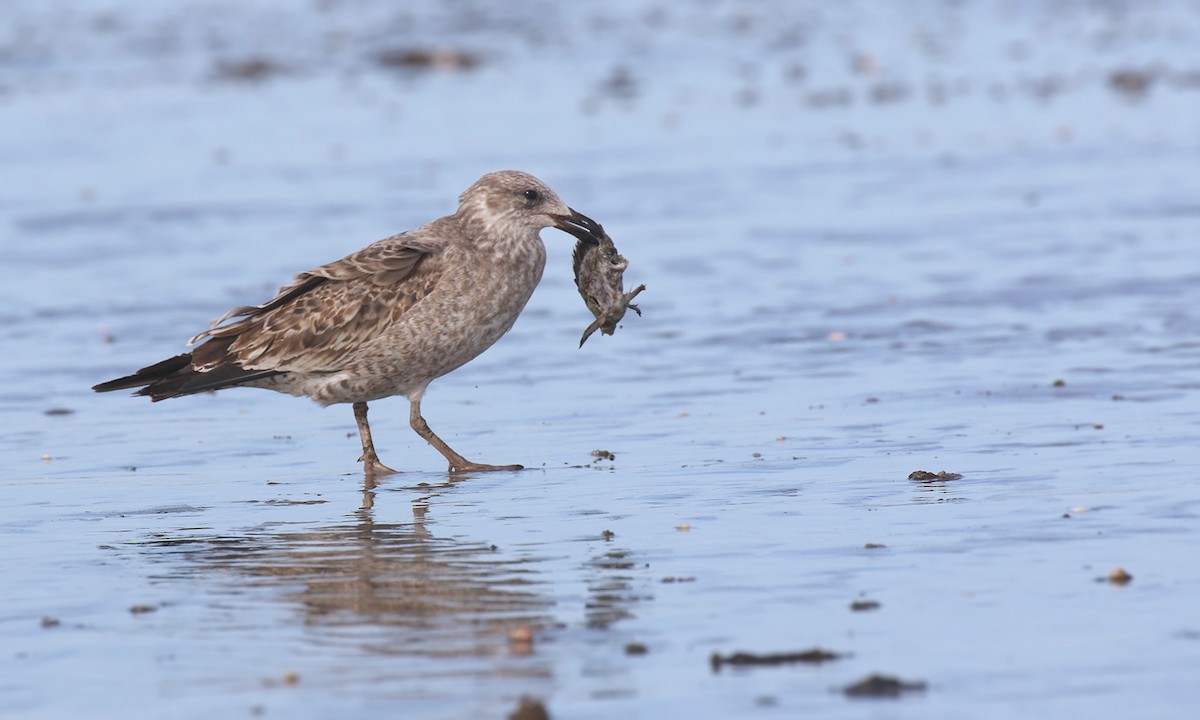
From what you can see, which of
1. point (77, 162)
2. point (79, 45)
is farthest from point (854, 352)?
point (79, 45)

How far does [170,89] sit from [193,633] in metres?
20.2

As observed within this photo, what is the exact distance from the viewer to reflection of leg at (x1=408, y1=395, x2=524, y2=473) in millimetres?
8414

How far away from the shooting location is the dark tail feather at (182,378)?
881cm

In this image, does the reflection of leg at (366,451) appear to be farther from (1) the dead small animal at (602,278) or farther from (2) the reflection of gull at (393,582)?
(1) the dead small animal at (602,278)

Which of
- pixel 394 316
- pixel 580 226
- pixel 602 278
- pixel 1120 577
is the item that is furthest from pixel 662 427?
pixel 1120 577

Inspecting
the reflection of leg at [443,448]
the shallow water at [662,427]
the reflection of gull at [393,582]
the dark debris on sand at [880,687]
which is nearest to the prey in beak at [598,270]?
the shallow water at [662,427]

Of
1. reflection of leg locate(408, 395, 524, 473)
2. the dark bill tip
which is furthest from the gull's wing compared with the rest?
the dark bill tip

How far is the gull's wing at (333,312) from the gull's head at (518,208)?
23 centimetres

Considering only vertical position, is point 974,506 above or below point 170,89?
below

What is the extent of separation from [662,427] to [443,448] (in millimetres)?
1080

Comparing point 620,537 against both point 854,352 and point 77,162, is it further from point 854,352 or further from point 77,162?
point 77,162

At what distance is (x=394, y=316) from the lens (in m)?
8.71

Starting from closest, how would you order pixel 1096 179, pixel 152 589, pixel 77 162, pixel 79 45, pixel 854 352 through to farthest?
pixel 152 589 < pixel 854 352 < pixel 1096 179 < pixel 77 162 < pixel 79 45

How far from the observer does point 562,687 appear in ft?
17.0
